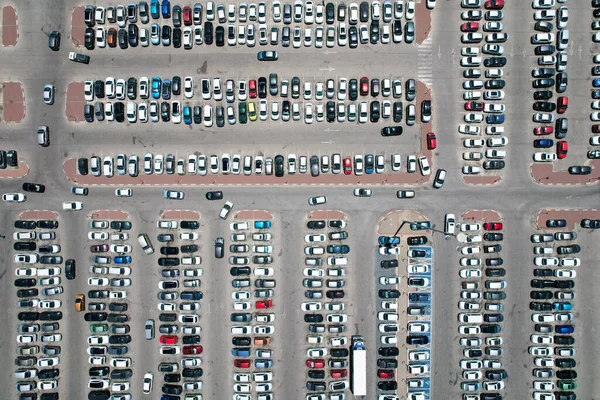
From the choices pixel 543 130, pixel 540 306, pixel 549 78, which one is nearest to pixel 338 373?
pixel 540 306

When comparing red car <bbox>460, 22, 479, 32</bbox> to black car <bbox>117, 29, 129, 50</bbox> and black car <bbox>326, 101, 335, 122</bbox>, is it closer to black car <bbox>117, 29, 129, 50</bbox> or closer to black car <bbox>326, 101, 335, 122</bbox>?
black car <bbox>326, 101, 335, 122</bbox>

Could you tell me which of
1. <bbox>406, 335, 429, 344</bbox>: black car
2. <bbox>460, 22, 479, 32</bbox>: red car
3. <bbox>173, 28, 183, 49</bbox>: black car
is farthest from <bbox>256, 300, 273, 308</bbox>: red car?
<bbox>460, 22, 479, 32</bbox>: red car

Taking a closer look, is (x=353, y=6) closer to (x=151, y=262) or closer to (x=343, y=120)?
(x=343, y=120)

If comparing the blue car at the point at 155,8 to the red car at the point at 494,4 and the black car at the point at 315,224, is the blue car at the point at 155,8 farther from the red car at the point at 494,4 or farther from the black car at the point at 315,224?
the red car at the point at 494,4

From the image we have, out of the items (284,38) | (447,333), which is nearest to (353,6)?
(284,38)

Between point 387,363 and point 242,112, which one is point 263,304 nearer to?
point 387,363

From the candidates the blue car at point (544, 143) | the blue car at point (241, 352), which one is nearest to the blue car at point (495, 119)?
the blue car at point (544, 143)
